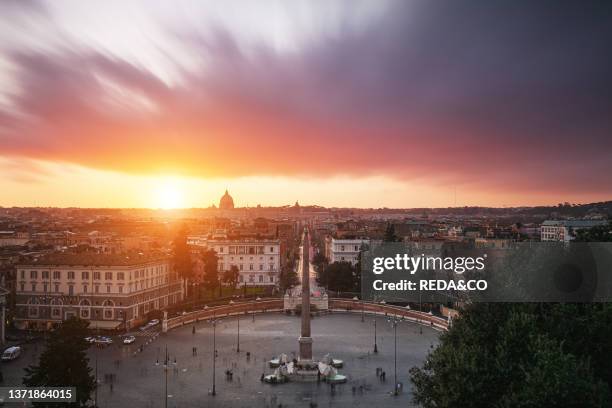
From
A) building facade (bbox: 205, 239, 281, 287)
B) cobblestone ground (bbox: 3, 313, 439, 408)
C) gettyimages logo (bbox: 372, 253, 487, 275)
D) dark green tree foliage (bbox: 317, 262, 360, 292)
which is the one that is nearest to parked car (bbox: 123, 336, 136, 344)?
cobblestone ground (bbox: 3, 313, 439, 408)

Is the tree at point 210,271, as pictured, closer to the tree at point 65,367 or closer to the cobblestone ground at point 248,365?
the cobblestone ground at point 248,365

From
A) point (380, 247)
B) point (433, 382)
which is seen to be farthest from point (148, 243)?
point (433, 382)

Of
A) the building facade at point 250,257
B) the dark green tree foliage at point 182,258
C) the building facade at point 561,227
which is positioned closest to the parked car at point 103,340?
the dark green tree foliage at point 182,258

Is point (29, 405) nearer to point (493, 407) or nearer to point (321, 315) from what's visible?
point (493, 407)

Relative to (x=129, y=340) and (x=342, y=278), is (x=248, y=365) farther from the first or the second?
(x=342, y=278)

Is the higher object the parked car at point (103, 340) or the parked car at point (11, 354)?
the parked car at point (11, 354)

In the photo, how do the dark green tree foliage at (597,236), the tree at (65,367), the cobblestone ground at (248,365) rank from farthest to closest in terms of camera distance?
the cobblestone ground at (248,365) → the dark green tree foliage at (597,236) → the tree at (65,367)
